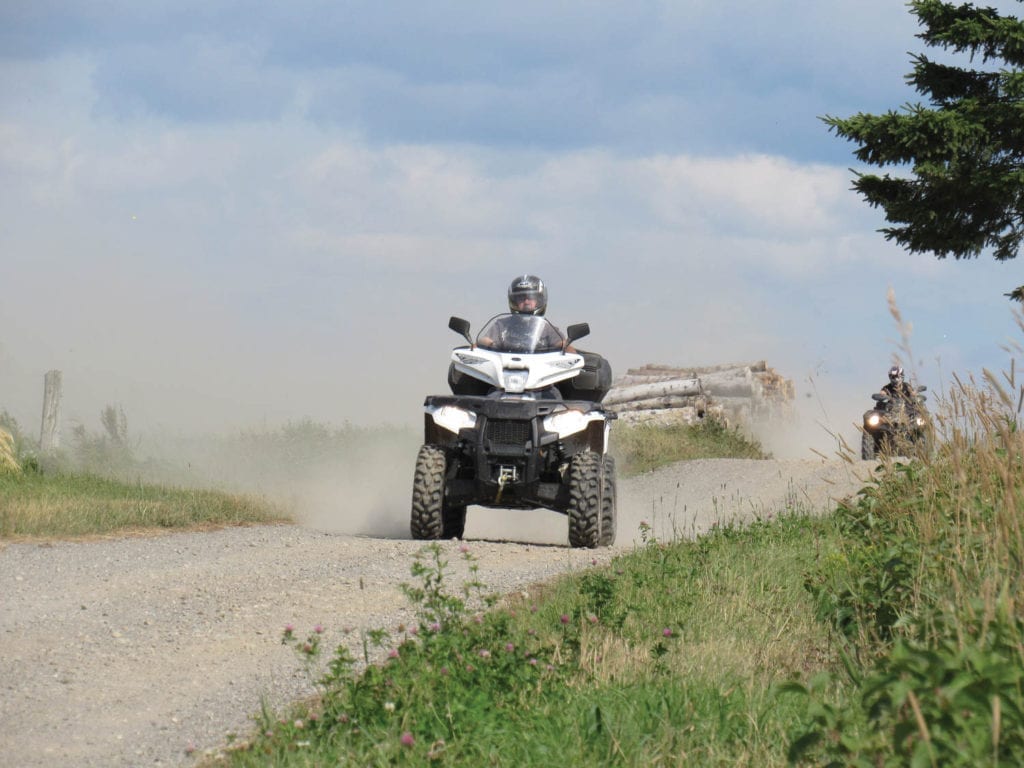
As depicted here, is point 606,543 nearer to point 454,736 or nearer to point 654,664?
point 654,664

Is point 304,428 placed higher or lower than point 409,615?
higher

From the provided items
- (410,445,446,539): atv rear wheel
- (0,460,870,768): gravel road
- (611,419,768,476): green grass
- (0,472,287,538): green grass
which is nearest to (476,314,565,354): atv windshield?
(410,445,446,539): atv rear wheel

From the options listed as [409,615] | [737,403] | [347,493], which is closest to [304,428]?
[347,493]

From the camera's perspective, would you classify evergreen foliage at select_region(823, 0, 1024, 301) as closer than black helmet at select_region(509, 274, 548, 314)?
No

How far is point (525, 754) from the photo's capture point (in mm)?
3947

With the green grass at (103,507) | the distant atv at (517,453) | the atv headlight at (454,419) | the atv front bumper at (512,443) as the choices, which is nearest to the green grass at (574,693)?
the distant atv at (517,453)

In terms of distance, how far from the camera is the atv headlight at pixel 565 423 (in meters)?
10.8

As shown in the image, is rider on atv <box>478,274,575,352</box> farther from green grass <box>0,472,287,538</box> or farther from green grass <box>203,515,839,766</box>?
green grass <box>203,515,839,766</box>

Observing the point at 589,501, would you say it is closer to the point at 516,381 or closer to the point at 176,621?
the point at 516,381

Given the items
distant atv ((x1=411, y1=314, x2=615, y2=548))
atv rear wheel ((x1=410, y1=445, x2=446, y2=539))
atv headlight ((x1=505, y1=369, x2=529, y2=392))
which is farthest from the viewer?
atv headlight ((x1=505, y1=369, x2=529, y2=392))

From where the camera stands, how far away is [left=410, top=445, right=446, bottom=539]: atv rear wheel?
10672 millimetres

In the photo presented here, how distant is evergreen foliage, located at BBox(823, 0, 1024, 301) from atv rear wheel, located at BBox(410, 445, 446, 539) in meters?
14.1

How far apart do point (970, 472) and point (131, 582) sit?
5.62 metres

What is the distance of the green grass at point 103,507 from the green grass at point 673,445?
9.29 m
